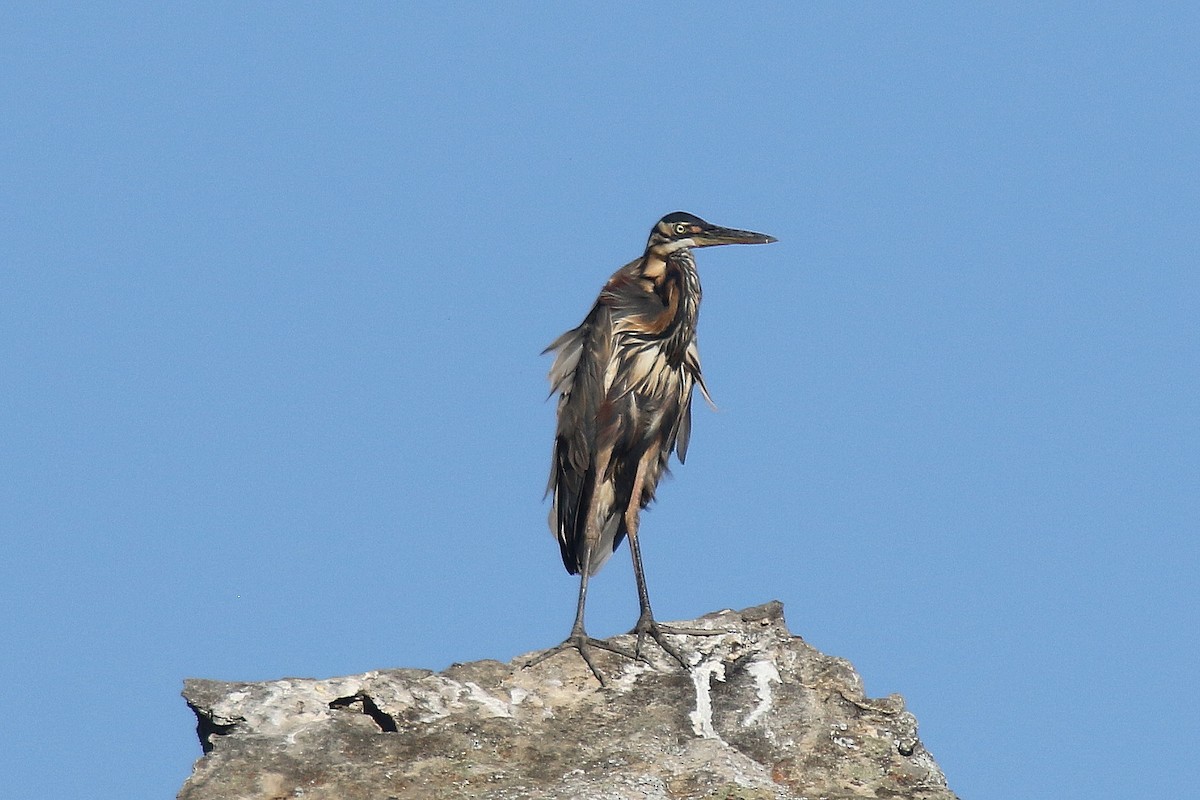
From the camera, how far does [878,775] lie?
8477 mm

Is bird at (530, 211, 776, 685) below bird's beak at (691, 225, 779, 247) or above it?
below

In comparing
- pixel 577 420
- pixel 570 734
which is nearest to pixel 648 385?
Result: pixel 577 420

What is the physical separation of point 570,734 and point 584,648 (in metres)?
0.94

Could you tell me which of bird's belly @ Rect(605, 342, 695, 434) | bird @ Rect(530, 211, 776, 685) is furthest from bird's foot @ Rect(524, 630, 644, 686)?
bird's belly @ Rect(605, 342, 695, 434)

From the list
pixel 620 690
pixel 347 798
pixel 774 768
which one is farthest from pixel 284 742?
pixel 774 768

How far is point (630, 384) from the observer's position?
1005cm

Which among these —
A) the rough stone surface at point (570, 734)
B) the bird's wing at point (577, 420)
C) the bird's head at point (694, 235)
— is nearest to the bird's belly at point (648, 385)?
the bird's wing at point (577, 420)

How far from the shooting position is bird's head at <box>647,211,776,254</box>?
33.5 feet

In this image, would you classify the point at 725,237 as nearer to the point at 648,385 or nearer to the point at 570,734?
the point at 648,385

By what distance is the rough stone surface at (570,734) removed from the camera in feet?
26.2

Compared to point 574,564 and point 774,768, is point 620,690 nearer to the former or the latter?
point 774,768

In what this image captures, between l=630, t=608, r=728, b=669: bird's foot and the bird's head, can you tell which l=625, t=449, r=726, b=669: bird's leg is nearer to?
l=630, t=608, r=728, b=669: bird's foot

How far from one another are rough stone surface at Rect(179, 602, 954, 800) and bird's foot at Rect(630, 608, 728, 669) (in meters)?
0.07

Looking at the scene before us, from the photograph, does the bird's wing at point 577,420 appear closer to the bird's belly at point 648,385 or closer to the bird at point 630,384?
the bird at point 630,384
